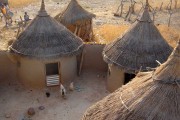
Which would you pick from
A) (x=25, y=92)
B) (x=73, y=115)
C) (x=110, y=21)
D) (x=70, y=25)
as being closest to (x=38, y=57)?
(x=25, y=92)

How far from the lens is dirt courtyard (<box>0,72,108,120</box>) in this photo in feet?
45.6

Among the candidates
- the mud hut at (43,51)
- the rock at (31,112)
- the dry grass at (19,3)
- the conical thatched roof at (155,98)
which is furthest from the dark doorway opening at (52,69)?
the dry grass at (19,3)

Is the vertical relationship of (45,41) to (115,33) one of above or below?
above

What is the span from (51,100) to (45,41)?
2864 millimetres

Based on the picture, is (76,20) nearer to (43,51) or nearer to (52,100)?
(43,51)

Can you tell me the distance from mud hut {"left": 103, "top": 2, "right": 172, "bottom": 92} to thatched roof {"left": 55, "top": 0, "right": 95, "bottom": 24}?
6.87 metres

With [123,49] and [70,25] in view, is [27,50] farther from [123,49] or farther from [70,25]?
[70,25]

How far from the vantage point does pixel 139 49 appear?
46.7 feet

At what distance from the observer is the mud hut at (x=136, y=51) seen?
1409cm

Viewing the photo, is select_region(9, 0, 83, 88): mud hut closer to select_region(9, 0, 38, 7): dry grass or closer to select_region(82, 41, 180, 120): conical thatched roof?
select_region(82, 41, 180, 120): conical thatched roof

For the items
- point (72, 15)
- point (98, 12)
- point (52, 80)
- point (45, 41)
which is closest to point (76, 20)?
point (72, 15)

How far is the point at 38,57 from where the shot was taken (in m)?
14.8

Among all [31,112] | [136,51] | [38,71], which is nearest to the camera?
[31,112]

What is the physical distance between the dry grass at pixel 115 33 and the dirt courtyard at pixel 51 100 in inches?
284
